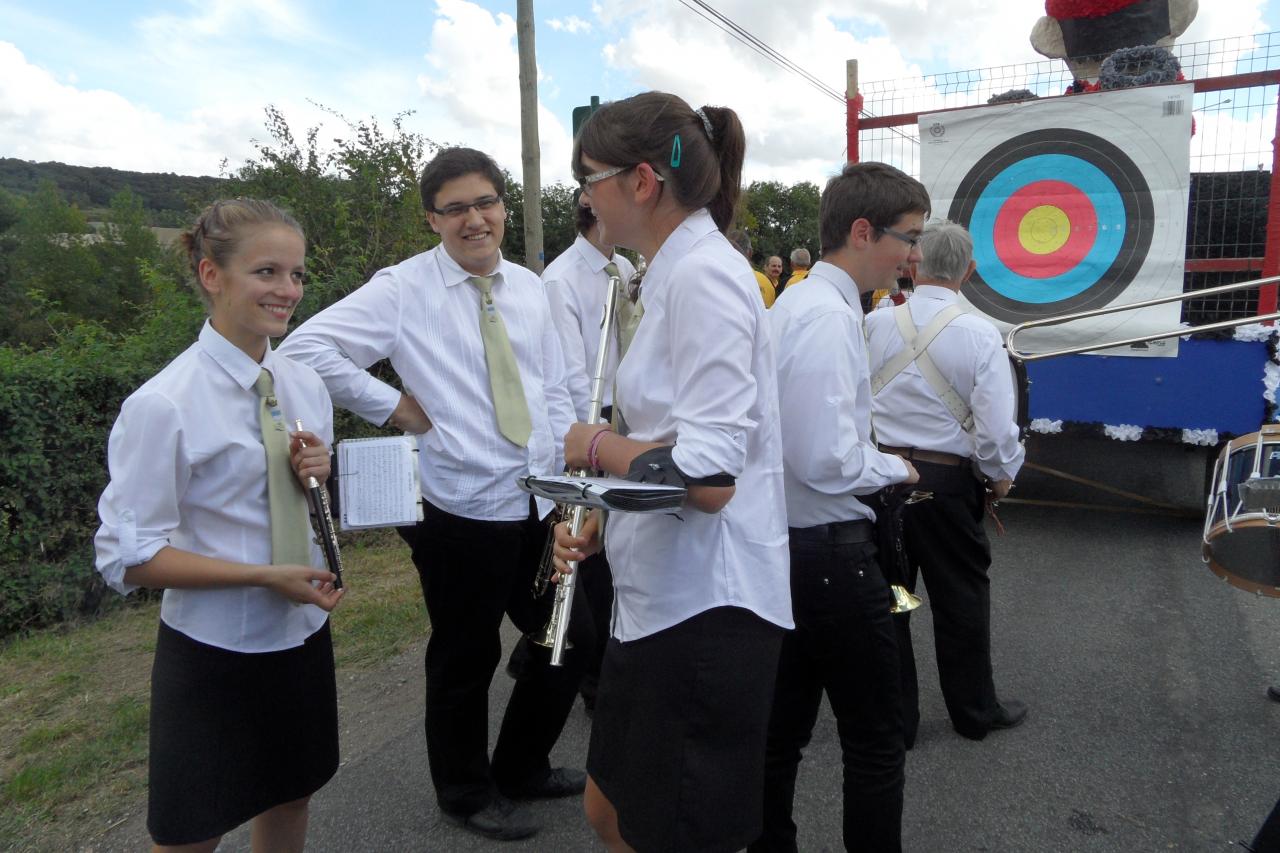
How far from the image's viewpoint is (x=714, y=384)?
4.75 ft

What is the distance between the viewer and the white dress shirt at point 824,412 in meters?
1.92

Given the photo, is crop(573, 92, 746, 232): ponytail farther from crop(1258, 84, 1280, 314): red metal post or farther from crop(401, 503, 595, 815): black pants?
crop(1258, 84, 1280, 314): red metal post

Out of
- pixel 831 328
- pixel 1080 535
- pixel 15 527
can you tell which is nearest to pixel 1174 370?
pixel 1080 535

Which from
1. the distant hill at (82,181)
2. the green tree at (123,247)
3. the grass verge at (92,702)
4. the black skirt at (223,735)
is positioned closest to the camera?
the black skirt at (223,735)

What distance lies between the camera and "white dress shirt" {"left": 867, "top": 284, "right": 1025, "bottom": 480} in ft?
9.68

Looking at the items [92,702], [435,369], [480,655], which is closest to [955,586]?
[480,655]

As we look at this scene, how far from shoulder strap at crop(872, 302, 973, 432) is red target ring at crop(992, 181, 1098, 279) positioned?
3.21 metres

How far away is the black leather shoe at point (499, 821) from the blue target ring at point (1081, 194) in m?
4.57

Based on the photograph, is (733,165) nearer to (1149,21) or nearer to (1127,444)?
(1127,444)

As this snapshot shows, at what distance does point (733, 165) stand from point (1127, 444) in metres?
5.02

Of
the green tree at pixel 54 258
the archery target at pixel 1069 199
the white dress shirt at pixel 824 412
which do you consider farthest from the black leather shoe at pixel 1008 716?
the green tree at pixel 54 258

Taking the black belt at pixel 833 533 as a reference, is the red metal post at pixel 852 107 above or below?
above

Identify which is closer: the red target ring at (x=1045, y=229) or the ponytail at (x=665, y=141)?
the ponytail at (x=665, y=141)

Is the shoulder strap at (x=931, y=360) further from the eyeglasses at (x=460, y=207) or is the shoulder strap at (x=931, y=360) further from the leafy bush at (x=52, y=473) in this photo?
Result: the leafy bush at (x=52, y=473)
